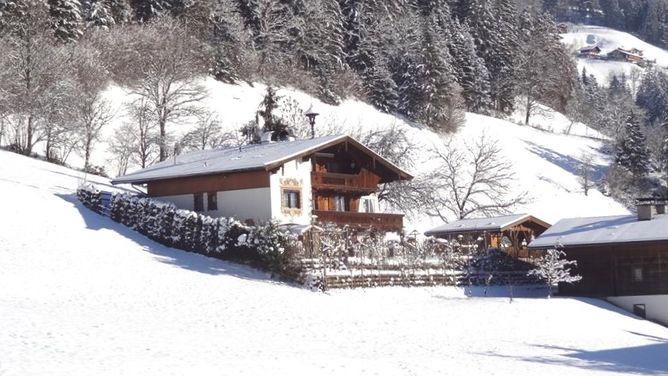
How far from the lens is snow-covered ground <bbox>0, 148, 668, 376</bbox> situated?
19.8 m

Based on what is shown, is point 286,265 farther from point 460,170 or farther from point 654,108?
point 654,108

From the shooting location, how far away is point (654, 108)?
144500 mm

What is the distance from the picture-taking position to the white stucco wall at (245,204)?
131 ft

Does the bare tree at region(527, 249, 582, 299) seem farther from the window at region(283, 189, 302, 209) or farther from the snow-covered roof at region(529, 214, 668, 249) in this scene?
the window at region(283, 189, 302, 209)

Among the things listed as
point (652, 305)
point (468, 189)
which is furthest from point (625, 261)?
point (468, 189)

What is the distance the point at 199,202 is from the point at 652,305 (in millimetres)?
21557

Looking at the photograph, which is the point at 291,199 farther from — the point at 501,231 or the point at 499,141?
the point at 499,141

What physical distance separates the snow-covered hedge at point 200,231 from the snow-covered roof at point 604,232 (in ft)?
48.2

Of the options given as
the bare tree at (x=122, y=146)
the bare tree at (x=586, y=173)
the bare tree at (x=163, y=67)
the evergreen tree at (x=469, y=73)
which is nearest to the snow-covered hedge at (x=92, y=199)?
the bare tree at (x=163, y=67)

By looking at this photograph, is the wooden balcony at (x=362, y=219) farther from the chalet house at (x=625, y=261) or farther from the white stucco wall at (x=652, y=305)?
the white stucco wall at (x=652, y=305)

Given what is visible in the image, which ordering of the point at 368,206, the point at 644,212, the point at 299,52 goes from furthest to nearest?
the point at 299,52, the point at 368,206, the point at 644,212

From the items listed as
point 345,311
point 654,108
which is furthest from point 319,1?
point 654,108

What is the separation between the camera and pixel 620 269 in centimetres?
4059

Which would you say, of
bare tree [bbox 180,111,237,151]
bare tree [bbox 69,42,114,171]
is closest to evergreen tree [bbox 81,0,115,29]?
bare tree [bbox 69,42,114,171]
